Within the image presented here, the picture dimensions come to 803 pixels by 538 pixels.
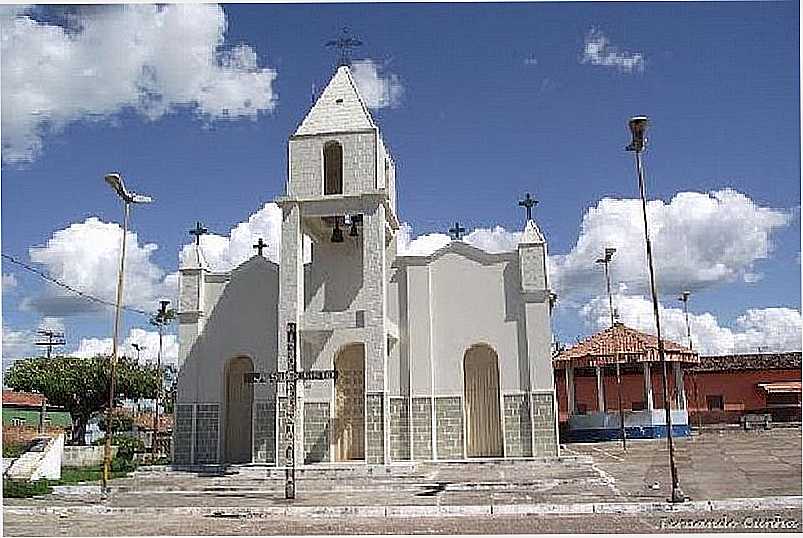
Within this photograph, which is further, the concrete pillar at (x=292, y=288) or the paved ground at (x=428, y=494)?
the concrete pillar at (x=292, y=288)

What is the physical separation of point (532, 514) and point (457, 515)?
1293 mm

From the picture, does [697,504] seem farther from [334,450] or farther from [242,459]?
[242,459]

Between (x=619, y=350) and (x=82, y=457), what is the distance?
2315 centimetres

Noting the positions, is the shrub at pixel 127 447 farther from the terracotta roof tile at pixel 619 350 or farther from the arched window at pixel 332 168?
the terracotta roof tile at pixel 619 350

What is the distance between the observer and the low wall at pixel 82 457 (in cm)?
2895

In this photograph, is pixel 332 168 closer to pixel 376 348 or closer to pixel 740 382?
pixel 376 348

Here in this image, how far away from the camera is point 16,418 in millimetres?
46656

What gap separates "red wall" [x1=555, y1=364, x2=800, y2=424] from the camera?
44156mm

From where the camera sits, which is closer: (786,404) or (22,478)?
(22,478)

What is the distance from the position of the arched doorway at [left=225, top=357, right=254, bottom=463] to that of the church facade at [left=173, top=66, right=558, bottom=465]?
1.7 inches

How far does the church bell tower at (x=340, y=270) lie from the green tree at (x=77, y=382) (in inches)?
697

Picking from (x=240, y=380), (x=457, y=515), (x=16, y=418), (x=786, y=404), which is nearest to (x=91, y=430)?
(x=16, y=418)

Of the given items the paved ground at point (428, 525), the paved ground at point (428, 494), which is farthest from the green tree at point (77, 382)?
the paved ground at point (428, 525)

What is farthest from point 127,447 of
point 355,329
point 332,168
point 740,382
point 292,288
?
point 740,382
